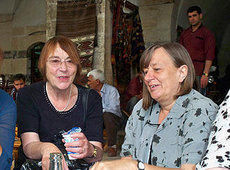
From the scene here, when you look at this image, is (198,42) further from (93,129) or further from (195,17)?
(93,129)

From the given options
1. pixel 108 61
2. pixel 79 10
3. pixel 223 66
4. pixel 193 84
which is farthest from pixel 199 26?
pixel 223 66

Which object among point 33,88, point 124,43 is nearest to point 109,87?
point 124,43

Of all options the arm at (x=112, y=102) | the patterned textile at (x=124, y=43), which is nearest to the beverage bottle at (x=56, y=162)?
the arm at (x=112, y=102)

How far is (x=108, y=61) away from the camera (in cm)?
567

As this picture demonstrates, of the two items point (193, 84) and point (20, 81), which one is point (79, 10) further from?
point (193, 84)

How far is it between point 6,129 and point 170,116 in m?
0.93

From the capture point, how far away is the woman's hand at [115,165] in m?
1.12

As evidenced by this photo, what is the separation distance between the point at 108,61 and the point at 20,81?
1964 millimetres

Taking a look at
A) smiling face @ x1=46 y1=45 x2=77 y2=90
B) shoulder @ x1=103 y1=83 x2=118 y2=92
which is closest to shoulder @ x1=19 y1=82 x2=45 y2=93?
smiling face @ x1=46 y1=45 x2=77 y2=90

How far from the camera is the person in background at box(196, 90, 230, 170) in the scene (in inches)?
44.9

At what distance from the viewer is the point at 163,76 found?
171cm

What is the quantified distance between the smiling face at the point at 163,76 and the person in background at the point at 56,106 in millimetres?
562

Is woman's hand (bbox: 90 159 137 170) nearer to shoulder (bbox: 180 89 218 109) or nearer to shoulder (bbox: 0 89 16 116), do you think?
shoulder (bbox: 180 89 218 109)

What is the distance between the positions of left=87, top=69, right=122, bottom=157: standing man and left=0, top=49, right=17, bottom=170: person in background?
3301 mm
